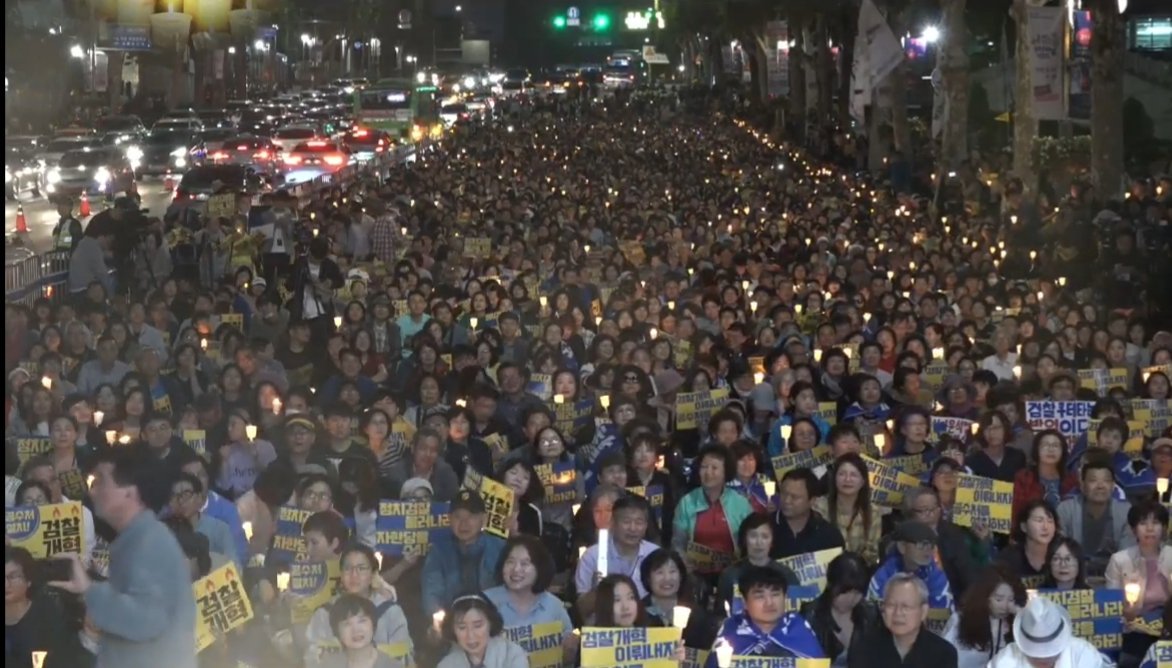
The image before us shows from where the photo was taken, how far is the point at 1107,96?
28703mm

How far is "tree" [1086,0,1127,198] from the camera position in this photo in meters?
28.2

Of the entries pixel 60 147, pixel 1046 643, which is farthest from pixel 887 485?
pixel 60 147

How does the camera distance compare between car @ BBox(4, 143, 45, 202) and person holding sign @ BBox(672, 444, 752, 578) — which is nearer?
person holding sign @ BBox(672, 444, 752, 578)

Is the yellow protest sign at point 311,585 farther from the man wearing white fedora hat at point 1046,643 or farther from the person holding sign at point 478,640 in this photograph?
the man wearing white fedora hat at point 1046,643

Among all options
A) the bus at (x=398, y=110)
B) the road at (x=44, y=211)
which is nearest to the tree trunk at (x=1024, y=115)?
the road at (x=44, y=211)

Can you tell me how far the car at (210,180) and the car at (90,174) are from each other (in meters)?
2.83

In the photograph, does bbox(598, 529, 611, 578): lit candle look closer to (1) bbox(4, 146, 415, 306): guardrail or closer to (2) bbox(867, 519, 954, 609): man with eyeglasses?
(2) bbox(867, 519, 954, 609): man with eyeglasses

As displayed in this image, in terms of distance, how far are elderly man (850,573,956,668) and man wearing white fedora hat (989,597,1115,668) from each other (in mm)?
330

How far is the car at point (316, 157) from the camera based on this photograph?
52.1 metres

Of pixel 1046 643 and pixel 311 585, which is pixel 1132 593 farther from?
pixel 311 585

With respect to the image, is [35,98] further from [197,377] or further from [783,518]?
[783,518]

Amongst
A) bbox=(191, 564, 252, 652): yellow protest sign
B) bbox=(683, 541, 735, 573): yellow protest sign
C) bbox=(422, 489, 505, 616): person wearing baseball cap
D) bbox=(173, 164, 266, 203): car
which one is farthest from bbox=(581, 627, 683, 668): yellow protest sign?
bbox=(173, 164, 266, 203): car

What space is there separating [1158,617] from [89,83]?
252 feet

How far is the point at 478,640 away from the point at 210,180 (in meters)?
31.6
